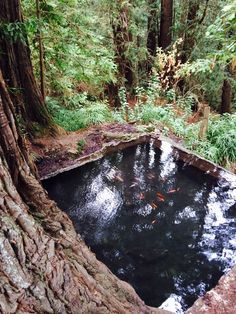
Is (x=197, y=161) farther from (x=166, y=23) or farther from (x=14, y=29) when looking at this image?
(x=166, y=23)

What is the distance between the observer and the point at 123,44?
9.70 meters

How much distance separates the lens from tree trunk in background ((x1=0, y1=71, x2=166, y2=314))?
1.57 m

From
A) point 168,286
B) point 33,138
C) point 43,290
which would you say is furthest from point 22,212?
point 33,138

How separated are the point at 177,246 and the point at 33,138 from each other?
3.23 meters

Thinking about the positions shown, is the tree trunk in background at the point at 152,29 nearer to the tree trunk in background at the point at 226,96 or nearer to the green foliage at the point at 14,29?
the tree trunk in background at the point at 226,96

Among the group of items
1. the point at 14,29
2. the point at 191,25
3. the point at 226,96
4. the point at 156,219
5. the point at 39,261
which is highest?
the point at 14,29

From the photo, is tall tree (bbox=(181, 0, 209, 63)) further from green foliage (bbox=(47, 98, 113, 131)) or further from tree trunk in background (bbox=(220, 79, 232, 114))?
green foliage (bbox=(47, 98, 113, 131))

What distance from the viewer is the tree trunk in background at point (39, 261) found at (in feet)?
5.16

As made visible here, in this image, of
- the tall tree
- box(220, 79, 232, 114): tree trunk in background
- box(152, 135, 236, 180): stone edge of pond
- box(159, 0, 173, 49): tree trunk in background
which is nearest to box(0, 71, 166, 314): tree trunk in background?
box(152, 135, 236, 180): stone edge of pond

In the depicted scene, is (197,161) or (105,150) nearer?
(197,161)

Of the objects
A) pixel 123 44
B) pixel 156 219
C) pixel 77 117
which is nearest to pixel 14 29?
pixel 77 117

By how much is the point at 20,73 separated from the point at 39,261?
14.0 ft

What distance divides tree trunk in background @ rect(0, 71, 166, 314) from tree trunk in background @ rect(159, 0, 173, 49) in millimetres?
8659

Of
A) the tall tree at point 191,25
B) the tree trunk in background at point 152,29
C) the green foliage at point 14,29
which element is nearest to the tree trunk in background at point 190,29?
the tall tree at point 191,25
